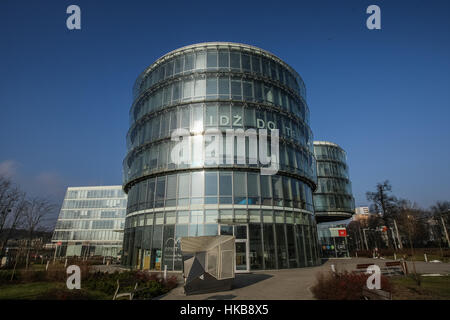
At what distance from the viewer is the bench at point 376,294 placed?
8411 mm

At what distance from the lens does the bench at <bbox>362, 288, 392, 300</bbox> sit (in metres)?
8.41

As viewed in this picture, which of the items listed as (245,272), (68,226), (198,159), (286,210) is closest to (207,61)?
(198,159)

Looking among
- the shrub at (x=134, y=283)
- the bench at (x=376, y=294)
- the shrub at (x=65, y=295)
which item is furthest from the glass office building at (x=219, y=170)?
the bench at (x=376, y=294)

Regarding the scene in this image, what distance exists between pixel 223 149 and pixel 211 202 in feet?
18.0

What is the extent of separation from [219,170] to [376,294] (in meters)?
17.3

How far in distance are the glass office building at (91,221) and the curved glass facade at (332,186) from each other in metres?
60.0

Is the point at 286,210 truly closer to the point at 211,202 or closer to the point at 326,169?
the point at 211,202

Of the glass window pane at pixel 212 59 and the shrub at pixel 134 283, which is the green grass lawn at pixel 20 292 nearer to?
the shrub at pixel 134 283

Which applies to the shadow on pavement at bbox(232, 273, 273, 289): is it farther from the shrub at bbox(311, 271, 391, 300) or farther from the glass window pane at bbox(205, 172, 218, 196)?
the glass window pane at bbox(205, 172, 218, 196)

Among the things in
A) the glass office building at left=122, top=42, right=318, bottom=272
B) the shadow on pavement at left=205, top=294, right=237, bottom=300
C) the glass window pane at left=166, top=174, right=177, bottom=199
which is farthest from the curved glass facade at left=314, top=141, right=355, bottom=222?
the shadow on pavement at left=205, top=294, right=237, bottom=300

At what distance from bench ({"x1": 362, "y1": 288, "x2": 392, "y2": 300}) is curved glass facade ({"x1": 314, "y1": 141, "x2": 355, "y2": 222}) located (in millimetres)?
50202

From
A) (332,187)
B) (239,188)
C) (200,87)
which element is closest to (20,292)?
(239,188)

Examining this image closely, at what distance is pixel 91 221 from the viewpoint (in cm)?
8219
